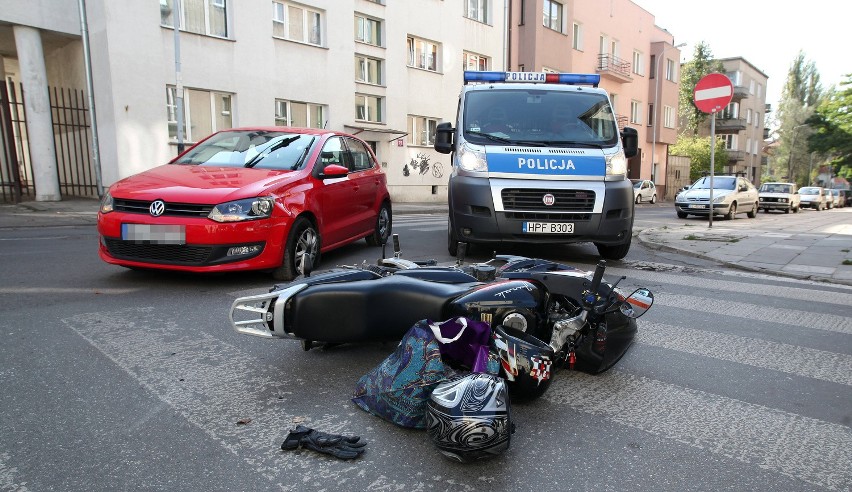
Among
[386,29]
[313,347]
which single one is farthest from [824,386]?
[386,29]

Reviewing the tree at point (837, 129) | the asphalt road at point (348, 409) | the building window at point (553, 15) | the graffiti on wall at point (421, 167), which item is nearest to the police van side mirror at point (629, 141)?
the asphalt road at point (348, 409)

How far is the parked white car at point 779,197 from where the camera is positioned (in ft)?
96.5

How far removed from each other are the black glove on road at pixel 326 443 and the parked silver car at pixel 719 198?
20.1m

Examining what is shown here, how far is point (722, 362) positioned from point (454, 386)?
2.29 metres

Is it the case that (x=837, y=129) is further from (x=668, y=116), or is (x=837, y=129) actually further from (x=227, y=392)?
(x=227, y=392)

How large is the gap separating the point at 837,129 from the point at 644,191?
2001 centimetres

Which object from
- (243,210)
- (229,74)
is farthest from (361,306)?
(229,74)

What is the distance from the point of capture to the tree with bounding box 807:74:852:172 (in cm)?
4297

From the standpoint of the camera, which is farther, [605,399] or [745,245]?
[745,245]

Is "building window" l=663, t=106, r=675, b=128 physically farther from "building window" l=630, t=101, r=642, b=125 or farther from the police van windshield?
the police van windshield

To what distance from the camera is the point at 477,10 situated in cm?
2998

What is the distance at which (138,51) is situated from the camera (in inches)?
658

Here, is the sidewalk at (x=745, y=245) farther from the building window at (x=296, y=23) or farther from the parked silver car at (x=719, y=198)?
the building window at (x=296, y=23)

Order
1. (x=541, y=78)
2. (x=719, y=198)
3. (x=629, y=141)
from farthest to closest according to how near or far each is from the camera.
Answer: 1. (x=719, y=198)
2. (x=541, y=78)
3. (x=629, y=141)
